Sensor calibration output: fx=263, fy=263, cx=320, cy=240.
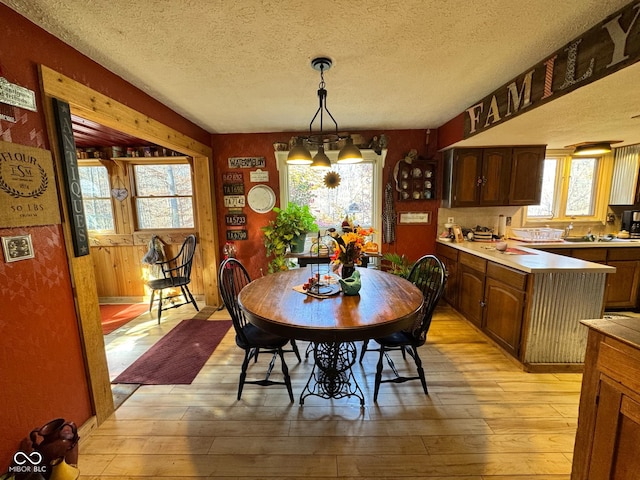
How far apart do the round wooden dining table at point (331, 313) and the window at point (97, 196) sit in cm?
315

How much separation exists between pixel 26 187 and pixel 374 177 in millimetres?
3262

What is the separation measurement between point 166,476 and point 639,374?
6.97 feet

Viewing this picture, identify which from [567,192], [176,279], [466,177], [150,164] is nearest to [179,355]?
[176,279]

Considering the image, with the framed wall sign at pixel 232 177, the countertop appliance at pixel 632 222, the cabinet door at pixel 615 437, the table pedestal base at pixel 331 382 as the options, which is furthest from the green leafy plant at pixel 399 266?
the countertop appliance at pixel 632 222

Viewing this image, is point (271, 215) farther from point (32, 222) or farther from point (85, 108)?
point (32, 222)

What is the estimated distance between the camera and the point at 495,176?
323cm

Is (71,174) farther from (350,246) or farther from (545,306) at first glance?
(545,306)

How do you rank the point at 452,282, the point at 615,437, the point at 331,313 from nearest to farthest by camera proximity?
1. the point at 615,437
2. the point at 331,313
3. the point at 452,282

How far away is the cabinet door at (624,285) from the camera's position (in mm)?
3117

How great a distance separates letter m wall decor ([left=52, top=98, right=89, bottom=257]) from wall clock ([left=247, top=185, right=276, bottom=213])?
2129mm

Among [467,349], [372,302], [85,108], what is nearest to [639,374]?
[372,302]

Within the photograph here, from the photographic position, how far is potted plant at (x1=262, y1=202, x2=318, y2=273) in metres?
3.33

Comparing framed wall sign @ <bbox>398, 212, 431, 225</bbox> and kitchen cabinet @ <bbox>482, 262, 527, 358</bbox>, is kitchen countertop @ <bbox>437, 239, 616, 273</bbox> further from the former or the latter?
framed wall sign @ <bbox>398, 212, 431, 225</bbox>

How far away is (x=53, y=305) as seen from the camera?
146 cm
